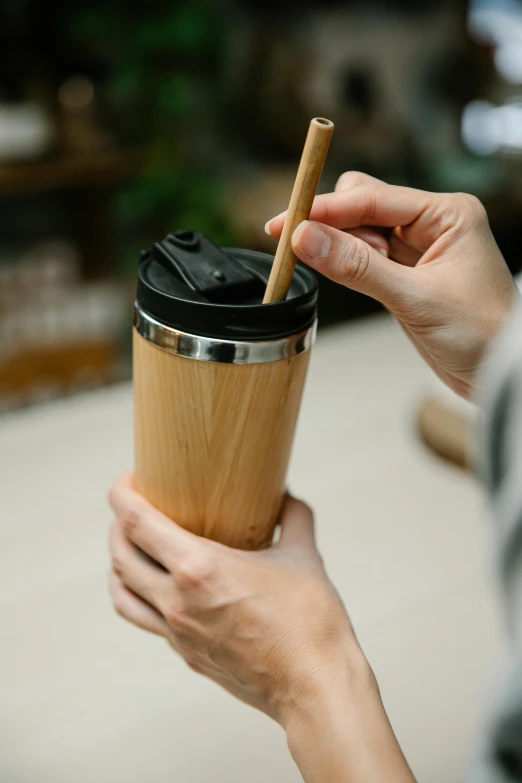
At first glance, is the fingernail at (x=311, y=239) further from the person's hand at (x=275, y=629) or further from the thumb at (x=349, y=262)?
the person's hand at (x=275, y=629)

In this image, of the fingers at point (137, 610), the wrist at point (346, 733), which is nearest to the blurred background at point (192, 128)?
the fingers at point (137, 610)

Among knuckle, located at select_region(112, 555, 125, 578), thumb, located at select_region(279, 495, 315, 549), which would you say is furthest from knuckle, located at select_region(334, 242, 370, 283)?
knuckle, located at select_region(112, 555, 125, 578)

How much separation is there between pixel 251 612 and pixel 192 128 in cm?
241

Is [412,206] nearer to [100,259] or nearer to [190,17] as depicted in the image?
[190,17]

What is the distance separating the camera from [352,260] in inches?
Answer: 24.2

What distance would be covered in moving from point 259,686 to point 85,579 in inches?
13.2

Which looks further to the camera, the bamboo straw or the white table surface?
the white table surface

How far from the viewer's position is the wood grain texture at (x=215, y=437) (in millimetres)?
578

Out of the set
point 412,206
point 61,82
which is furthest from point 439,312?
point 61,82

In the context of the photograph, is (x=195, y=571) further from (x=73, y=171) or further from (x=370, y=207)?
(x=73, y=171)

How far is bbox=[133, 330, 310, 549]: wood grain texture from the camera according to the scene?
578 mm

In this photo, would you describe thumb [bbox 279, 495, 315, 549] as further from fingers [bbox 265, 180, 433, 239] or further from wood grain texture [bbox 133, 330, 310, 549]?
fingers [bbox 265, 180, 433, 239]

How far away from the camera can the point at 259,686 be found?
2.04 feet

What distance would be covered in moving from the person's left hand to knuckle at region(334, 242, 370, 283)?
0.77 ft
